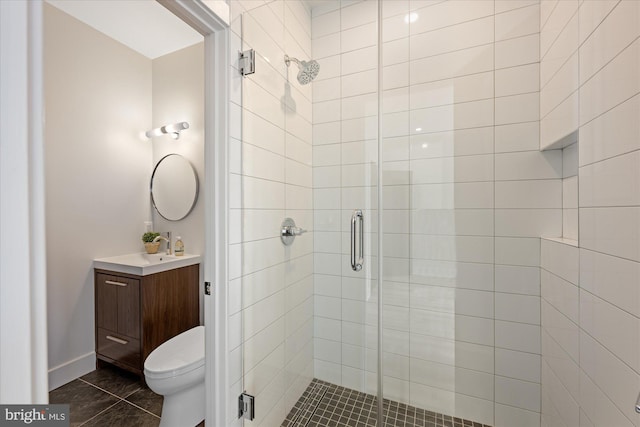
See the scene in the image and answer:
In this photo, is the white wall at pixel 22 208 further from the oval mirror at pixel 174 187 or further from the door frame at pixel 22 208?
the oval mirror at pixel 174 187

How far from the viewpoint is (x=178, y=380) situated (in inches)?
56.4

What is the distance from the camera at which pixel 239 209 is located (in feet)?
4.11

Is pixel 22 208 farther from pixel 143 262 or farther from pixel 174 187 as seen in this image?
pixel 174 187

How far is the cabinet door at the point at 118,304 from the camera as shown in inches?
76.0

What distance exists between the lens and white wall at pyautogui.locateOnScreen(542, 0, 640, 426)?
757mm

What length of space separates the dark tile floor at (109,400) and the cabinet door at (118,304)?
0.35 metres

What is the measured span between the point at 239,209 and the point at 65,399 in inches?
73.8

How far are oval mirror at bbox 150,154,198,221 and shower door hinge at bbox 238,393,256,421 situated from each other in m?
1.66

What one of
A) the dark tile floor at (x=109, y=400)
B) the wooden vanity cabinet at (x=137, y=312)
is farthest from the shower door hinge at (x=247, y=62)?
the dark tile floor at (x=109, y=400)

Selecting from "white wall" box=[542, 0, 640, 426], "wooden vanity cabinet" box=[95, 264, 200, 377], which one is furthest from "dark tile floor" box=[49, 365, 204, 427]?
"white wall" box=[542, 0, 640, 426]

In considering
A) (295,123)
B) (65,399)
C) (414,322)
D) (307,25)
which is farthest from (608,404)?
(65,399)

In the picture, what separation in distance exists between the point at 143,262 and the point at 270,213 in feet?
4.36

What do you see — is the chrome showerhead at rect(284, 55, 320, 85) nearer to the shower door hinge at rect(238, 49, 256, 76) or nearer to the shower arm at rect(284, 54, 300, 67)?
the shower arm at rect(284, 54, 300, 67)

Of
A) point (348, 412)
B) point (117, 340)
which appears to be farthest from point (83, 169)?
point (348, 412)
